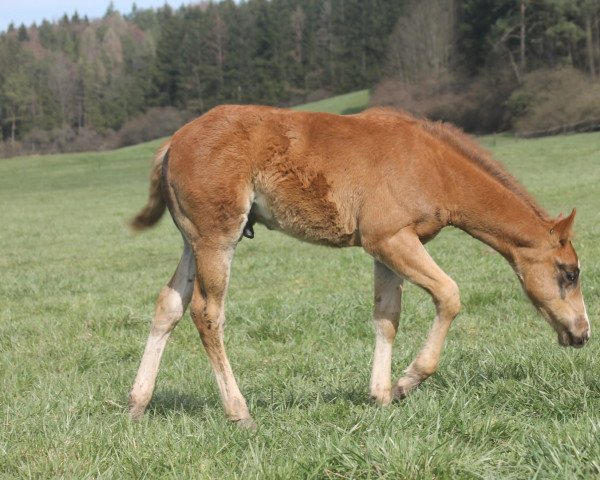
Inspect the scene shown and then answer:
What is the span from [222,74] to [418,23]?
1502 inches

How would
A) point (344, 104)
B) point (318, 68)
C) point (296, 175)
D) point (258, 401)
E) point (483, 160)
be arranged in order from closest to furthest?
point (296, 175)
point (258, 401)
point (483, 160)
point (344, 104)
point (318, 68)

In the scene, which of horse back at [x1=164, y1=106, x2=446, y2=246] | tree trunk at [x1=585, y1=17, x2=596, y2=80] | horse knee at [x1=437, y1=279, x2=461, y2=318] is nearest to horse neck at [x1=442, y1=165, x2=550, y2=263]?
horse back at [x1=164, y1=106, x2=446, y2=246]

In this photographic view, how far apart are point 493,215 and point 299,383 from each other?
1.75 meters

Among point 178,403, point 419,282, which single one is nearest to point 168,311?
point 178,403

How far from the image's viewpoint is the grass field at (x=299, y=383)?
3.46m

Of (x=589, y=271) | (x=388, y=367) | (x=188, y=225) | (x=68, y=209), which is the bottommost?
(x=68, y=209)

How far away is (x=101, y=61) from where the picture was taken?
131875 millimetres

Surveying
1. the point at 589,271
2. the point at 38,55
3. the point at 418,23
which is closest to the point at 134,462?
the point at 589,271

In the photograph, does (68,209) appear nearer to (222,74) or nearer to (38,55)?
(222,74)

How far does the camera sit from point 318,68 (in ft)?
368

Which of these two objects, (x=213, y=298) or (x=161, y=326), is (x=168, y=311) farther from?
(x=213, y=298)

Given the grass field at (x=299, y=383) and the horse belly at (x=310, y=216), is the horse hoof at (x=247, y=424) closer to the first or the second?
the grass field at (x=299, y=383)

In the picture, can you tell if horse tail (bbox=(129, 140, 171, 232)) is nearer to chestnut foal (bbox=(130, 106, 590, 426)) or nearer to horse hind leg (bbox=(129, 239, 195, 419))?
chestnut foal (bbox=(130, 106, 590, 426))

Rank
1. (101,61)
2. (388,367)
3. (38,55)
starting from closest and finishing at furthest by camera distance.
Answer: (388,367), (101,61), (38,55)
